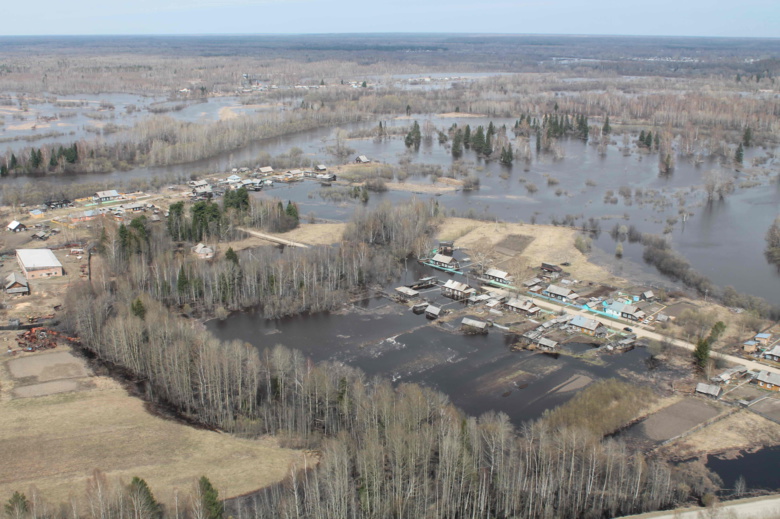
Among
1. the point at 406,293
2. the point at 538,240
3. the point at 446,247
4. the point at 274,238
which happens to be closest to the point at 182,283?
the point at 274,238

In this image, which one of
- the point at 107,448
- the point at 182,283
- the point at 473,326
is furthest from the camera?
the point at 182,283

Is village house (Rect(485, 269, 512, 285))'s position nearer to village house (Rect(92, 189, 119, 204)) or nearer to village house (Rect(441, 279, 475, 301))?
village house (Rect(441, 279, 475, 301))

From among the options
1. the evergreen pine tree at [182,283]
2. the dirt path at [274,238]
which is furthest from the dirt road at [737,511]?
the dirt path at [274,238]

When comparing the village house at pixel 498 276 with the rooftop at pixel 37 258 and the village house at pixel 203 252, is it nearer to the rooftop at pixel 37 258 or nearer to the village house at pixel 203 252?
the village house at pixel 203 252

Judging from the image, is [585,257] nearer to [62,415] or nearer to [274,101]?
[62,415]

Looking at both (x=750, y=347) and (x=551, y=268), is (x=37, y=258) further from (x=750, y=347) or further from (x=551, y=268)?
(x=750, y=347)

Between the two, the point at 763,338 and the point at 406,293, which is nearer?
the point at 763,338

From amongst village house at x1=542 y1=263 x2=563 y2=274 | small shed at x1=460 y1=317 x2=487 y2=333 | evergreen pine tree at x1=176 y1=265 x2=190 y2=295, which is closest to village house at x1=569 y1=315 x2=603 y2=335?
small shed at x1=460 y1=317 x2=487 y2=333
